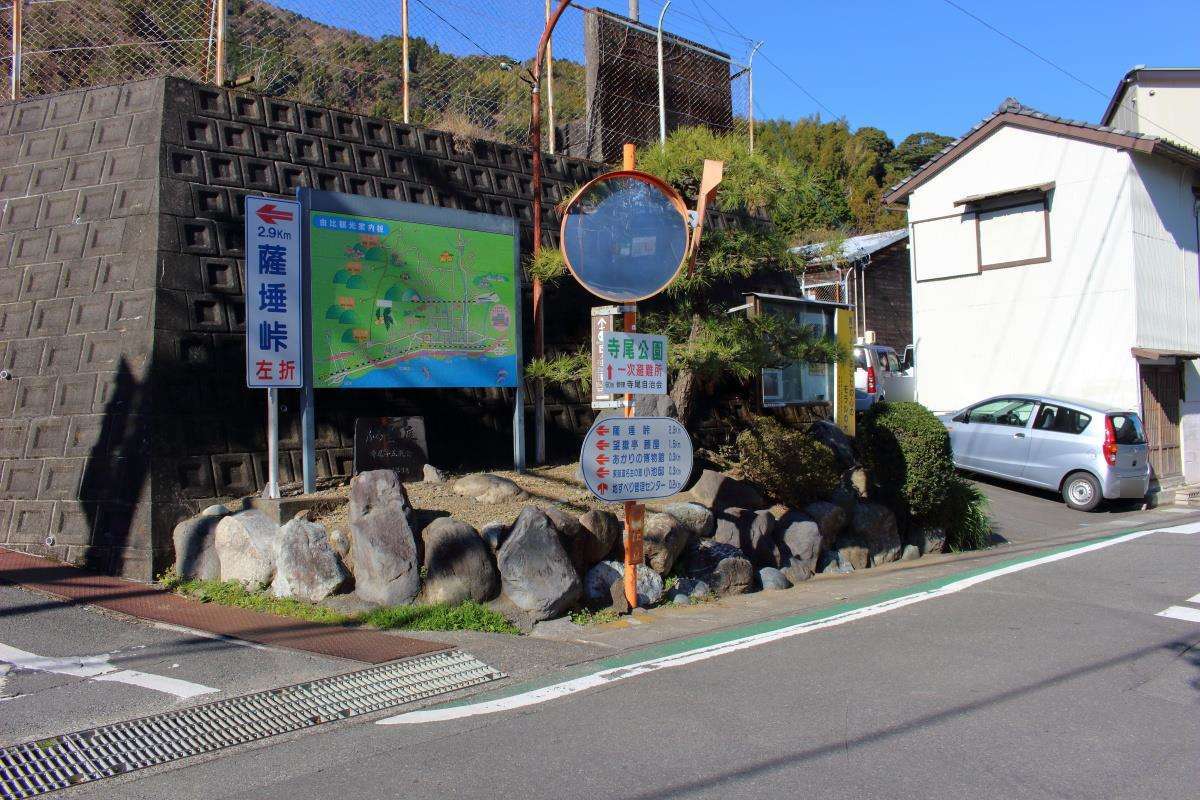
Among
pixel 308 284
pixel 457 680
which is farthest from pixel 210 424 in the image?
pixel 457 680

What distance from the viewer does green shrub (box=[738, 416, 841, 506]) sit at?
33.7 feet

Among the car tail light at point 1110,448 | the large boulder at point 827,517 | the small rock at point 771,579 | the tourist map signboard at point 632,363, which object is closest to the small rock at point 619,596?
the tourist map signboard at point 632,363

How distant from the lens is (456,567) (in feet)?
24.7

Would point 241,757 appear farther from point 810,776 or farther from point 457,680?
point 810,776

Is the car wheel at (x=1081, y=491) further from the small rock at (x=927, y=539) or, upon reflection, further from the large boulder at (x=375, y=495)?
the large boulder at (x=375, y=495)

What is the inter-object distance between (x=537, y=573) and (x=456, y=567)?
0.66 meters

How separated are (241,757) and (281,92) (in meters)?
9.72

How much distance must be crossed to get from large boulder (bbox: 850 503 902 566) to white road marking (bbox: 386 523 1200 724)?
54.1 inches

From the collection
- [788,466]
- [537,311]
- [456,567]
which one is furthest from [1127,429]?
[456,567]

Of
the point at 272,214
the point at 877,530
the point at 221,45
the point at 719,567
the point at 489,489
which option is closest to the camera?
the point at 272,214

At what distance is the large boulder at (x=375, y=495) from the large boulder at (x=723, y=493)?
3.34 metres

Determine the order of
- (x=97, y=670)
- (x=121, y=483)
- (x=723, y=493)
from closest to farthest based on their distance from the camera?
(x=97, y=670), (x=121, y=483), (x=723, y=493)

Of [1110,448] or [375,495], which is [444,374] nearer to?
[375,495]

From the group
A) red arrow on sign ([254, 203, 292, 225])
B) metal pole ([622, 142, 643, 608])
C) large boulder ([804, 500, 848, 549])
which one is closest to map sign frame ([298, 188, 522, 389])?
red arrow on sign ([254, 203, 292, 225])
